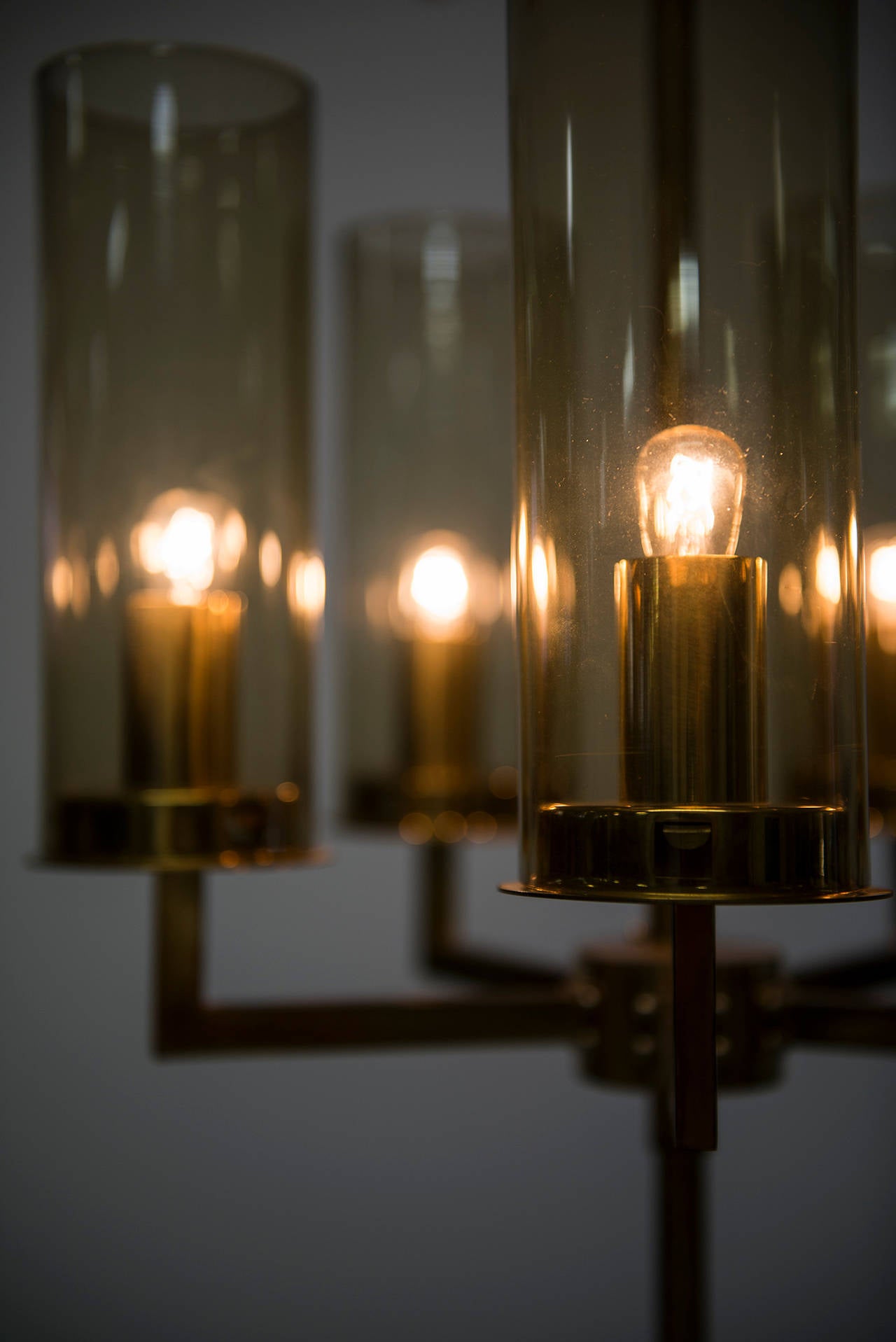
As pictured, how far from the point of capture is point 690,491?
0.39 m

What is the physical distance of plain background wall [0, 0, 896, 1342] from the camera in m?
1.14

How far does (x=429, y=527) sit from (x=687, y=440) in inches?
19.1

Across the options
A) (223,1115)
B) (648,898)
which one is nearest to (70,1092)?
(223,1115)

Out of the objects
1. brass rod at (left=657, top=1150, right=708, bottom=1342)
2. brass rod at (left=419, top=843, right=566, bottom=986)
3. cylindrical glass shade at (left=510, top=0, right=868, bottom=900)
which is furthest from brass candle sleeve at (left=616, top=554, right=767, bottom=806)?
brass rod at (left=419, top=843, right=566, bottom=986)

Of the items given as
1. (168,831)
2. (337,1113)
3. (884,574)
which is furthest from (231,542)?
(337,1113)

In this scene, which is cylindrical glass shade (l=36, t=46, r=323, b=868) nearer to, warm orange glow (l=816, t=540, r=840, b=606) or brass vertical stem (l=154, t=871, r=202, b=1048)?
brass vertical stem (l=154, t=871, r=202, b=1048)

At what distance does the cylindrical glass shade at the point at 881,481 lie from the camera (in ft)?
2.10

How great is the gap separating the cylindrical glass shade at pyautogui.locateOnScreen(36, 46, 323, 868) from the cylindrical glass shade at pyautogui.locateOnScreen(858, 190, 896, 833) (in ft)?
0.95

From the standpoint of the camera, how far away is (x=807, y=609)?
399 millimetres

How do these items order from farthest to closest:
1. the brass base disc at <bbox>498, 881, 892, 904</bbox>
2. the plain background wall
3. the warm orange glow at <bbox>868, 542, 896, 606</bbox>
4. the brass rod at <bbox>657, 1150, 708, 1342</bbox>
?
the plain background wall < the warm orange glow at <bbox>868, 542, 896, 606</bbox> < the brass rod at <bbox>657, 1150, 708, 1342</bbox> < the brass base disc at <bbox>498, 881, 892, 904</bbox>

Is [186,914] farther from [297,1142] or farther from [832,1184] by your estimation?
[832,1184]

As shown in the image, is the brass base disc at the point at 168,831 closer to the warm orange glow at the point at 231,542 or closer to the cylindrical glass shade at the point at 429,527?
the warm orange glow at the point at 231,542

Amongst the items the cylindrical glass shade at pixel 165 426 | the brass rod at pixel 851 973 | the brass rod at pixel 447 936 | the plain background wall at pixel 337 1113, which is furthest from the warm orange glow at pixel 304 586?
the plain background wall at pixel 337 1113

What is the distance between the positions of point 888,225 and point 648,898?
0.43m
